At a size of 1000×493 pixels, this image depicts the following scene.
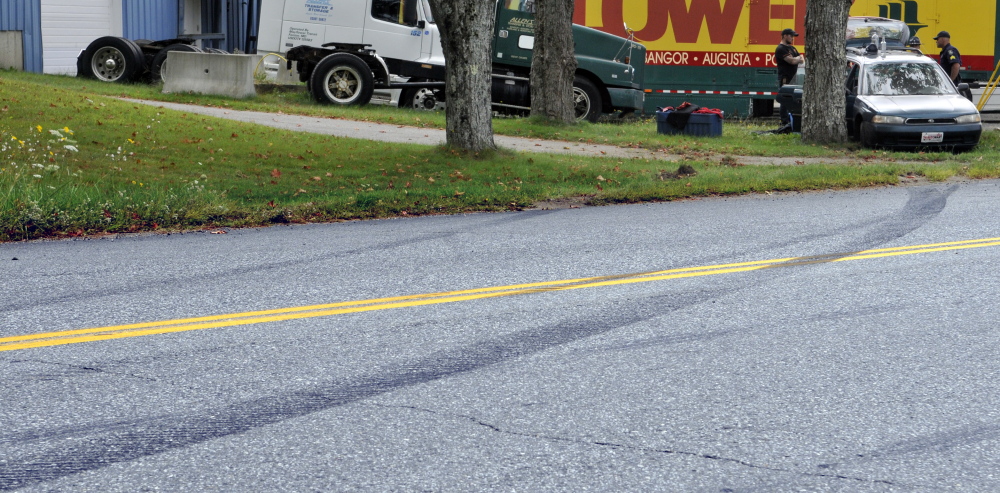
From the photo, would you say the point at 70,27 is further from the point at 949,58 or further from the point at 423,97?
the point at 949,58

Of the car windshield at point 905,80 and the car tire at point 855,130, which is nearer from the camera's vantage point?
the car tire at point 855,130

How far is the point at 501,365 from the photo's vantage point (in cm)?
541

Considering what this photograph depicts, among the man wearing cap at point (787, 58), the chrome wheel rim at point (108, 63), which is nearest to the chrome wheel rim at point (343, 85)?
the chrome wheel rim at point (108, 63)

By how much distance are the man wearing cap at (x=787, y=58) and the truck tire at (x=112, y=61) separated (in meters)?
13.6

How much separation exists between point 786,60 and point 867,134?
417 cm

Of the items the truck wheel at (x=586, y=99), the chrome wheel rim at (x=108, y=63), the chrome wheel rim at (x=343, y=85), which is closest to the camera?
the chrome wheel rim at (x=343, y=85)

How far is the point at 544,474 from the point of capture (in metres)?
4.05

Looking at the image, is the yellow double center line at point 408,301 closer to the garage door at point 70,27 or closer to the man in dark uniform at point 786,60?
the man in dark uniform at point 786,60

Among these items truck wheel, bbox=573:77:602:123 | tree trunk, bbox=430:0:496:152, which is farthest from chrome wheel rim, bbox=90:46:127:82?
tree trunk, bbox=430:0:496:152

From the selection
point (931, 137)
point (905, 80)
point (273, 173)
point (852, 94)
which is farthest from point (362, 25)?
point (931, 137)

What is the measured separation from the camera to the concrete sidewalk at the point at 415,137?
16.6m

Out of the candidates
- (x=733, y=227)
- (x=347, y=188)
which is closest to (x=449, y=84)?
(x=347, y=188)

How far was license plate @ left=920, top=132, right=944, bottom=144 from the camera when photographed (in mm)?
17297

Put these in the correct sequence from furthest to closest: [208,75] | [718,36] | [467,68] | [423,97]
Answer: [718,36], [423,97], [208,75], [467,68]
